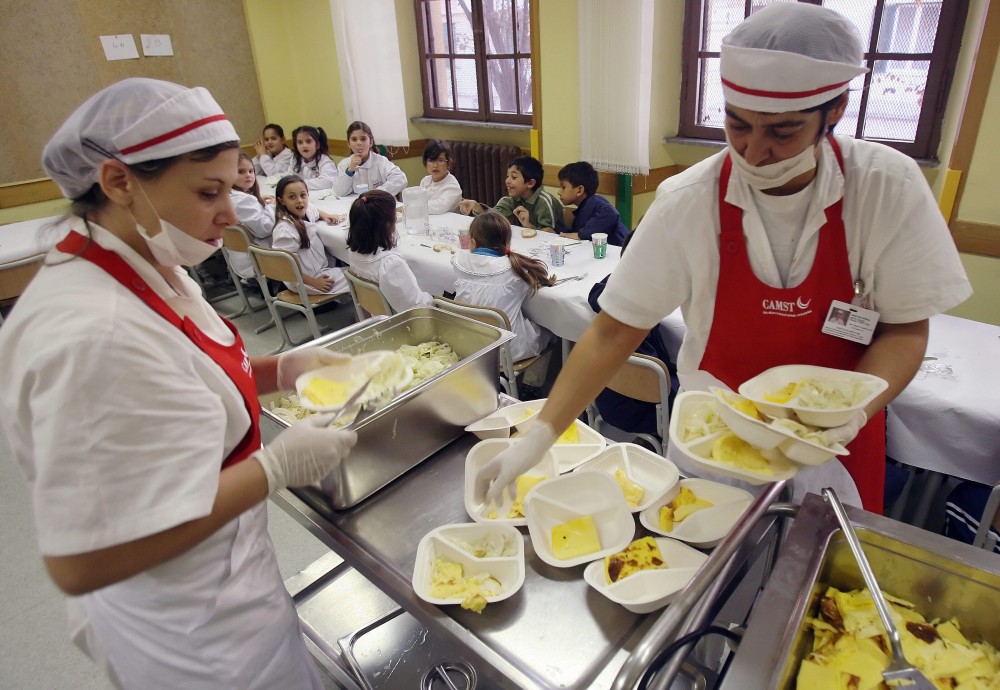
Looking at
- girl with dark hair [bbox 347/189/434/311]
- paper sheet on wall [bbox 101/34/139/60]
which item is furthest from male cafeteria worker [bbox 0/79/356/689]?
paper sheet on wall [bbox 101/34/139/60]

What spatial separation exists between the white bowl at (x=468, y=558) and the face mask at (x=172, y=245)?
662 millimetres

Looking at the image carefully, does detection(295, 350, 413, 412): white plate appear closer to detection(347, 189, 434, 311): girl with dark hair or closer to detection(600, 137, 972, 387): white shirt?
detection(600, 137, 972, 387): white shirt

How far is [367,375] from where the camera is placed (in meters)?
1.31

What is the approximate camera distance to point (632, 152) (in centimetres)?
419

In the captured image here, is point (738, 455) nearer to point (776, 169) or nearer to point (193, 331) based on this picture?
point (776, 169)

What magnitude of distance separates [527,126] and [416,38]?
5.50ft

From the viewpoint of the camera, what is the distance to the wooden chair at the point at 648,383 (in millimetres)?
1969

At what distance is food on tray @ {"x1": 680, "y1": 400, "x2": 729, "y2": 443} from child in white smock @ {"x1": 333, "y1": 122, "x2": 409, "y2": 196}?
429 centimetres

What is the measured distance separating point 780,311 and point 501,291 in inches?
65.0

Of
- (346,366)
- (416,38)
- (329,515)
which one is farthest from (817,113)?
(416,38)

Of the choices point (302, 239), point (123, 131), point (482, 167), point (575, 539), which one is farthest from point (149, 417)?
point (482, 167)

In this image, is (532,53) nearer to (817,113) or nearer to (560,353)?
(560,353)

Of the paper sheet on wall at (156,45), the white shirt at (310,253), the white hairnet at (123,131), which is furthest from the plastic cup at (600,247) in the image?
the paper sheet on wall at (156,45)

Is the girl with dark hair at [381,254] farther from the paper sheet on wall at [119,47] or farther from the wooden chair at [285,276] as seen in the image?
the paper sheet on wall at [119,47]
